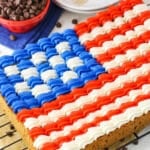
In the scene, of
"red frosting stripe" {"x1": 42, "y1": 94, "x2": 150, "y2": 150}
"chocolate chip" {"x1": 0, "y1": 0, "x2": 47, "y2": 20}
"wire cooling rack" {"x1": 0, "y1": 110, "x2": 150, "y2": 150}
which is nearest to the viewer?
"red frosting stripe" {"x1": 42, "y1": 94, "x2": 150, "y2": 150}

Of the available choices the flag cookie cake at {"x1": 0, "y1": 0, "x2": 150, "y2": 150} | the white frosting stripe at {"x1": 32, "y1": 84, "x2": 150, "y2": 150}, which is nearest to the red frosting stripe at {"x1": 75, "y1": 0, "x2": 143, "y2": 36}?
the flag cookie cake at {"x1": 0, "y1": 0, "x2": 150, "y2": 150}

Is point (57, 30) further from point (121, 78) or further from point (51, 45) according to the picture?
point (121, 78)

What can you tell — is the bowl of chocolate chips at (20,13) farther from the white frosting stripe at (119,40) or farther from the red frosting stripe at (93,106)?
the red frosting stripe at (93,106)

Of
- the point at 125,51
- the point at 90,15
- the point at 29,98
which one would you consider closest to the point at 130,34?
the point at 125,51

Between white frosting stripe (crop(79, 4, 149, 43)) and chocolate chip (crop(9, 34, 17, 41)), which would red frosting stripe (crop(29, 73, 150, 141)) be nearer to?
white frosting stripe (crop(79, 4, 149, 43))

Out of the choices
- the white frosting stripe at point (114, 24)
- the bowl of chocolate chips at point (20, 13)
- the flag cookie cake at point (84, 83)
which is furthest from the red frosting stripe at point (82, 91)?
the bowl of chocolate chips at point (20, 13)

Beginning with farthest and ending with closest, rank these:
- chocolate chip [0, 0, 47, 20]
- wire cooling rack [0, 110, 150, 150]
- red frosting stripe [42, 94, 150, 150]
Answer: chocolate chip [0, 0, 47, 20], wire cooling rack [0, 110, 150, 150], red frosting stripe [42, 94, 150, 150]
